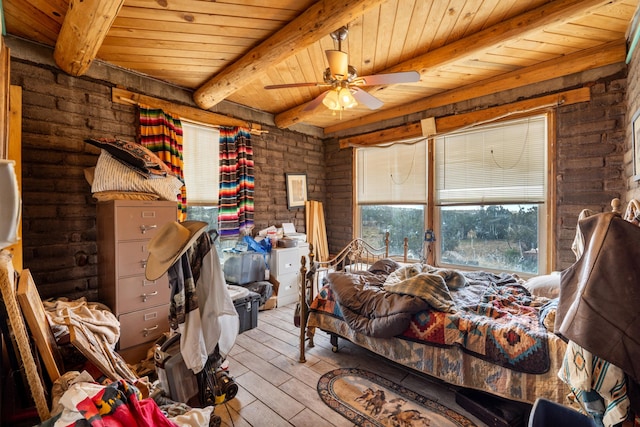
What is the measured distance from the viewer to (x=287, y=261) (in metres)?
4.04

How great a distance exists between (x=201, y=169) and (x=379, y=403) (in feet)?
10.3

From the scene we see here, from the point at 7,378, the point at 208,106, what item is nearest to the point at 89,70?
the point at 208,106

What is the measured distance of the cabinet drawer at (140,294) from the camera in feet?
7.86

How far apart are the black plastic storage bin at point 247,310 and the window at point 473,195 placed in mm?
2257

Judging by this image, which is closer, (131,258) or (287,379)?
(287,379)

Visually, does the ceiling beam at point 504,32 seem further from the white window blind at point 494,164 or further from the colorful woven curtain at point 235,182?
the colorful woven curtain at point 235,182

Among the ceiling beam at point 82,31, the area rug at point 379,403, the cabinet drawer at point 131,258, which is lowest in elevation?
the area rug at point 379,403

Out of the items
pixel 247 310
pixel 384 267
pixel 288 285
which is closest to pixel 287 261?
pixel 288 285

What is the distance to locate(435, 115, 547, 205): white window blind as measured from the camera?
10.6ft

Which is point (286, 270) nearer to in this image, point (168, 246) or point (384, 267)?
point (384, 267)

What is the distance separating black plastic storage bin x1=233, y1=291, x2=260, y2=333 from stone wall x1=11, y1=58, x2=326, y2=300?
1.35 m

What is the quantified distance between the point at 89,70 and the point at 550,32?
4.11 metres

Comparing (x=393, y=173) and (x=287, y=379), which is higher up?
(x=393, y=173)

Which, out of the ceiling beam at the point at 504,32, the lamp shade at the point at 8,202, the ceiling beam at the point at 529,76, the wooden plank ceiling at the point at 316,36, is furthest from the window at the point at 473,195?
the lamp shade at the point at 8,202
